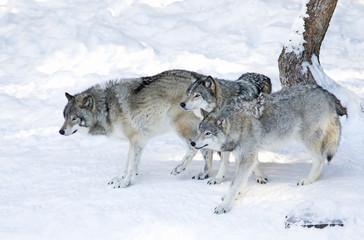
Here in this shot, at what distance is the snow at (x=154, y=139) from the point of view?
18.6ft

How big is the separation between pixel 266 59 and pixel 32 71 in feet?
19.4

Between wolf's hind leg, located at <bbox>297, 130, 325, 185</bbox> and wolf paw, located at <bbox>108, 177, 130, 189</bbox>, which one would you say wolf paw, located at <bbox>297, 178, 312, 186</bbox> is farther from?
wolf paw, located at <bbox>108, 177, 130, 189</bbox>

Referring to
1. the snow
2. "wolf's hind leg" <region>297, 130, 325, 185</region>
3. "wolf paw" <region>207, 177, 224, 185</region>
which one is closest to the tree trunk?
the snow

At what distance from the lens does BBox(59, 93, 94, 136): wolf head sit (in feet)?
23.6

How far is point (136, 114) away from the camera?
23.7 ft

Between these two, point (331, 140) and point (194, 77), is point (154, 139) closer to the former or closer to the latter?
point (194, 77)

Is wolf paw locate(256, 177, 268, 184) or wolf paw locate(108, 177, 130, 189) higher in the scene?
wolf paw locate(256, 177, 268, 184)

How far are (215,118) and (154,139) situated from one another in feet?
12.1

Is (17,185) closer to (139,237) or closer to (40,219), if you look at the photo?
(40,219)

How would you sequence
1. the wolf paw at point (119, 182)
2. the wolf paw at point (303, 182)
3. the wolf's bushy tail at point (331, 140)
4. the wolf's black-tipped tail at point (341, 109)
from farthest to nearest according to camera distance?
1. the wolf's black-tipped tail at point (341, 109)
2. the wolf paw at point (119, 182)
3. the wolf's bushy tail at point (331, 140)
4. the wolf paw at point (303, 182)

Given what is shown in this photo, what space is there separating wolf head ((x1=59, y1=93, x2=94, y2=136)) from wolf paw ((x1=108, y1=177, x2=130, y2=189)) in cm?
83

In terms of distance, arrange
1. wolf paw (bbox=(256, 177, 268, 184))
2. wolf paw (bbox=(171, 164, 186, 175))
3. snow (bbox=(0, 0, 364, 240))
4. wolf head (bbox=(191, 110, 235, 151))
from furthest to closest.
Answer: wolf paw (bbox=(171, 164, 186, 175))
wolf paw (bbox=(256, 177, 268, 184))
wolf head (bbox=(191, 110, 235, 151))
snow (bbox=(0, 0, 364, 240))

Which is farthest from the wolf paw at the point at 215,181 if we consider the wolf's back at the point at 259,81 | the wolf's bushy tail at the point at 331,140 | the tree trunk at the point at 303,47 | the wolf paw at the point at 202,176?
the tree trunk at the point at 303,47

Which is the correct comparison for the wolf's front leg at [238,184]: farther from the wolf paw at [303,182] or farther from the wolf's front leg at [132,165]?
the wolf's front leg at [132,165]
